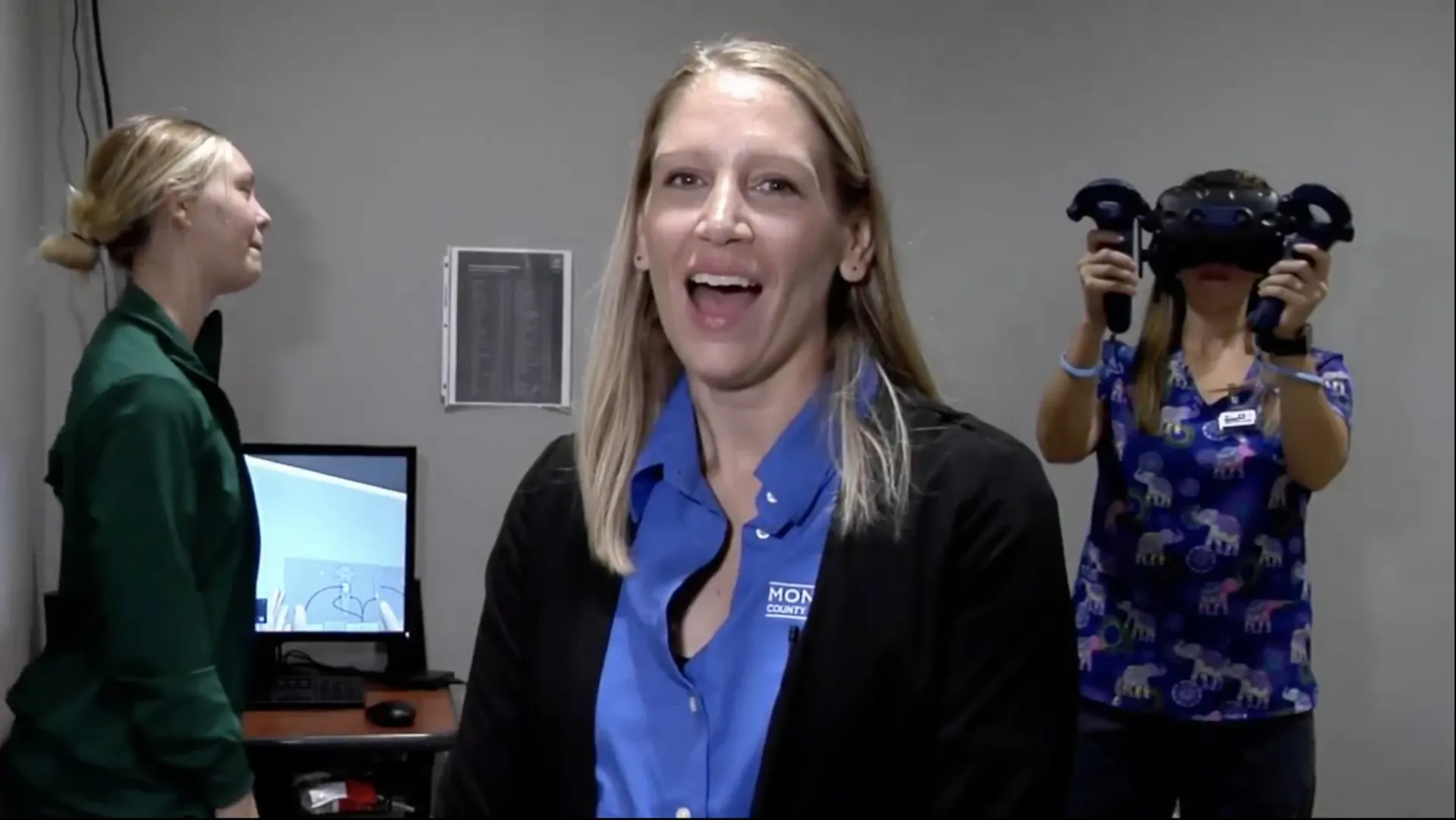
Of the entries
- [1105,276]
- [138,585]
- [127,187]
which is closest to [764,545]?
[138,585]

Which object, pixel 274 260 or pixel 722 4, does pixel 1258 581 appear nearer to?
pixel 722 4

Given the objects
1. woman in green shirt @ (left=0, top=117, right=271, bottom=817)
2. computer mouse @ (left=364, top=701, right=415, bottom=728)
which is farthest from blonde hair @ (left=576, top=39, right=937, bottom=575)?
computer mouse @ (left=364, top=701, right=415, bottom=728)

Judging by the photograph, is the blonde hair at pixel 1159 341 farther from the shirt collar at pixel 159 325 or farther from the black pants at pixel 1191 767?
the shirt collar at pixel 159 325

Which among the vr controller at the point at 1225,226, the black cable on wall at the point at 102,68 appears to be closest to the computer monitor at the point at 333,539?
the black cable on wall at the point at 102,68

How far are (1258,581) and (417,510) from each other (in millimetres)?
1314

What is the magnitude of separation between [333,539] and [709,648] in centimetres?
131

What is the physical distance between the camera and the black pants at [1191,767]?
1.56 m

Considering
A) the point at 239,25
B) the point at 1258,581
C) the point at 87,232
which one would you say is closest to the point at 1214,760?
the point at 1258,581

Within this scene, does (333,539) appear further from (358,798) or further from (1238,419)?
(1238,419)

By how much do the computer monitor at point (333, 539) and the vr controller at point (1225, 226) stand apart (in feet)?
3.68

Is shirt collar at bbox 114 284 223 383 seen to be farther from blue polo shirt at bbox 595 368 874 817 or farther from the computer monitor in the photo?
blue polo shirt at bbox 595 368 874 817

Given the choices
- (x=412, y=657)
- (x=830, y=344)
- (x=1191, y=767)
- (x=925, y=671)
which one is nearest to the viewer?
(x=925, y=671)

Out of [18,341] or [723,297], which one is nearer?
[723,297]

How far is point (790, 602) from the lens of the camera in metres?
0.87
